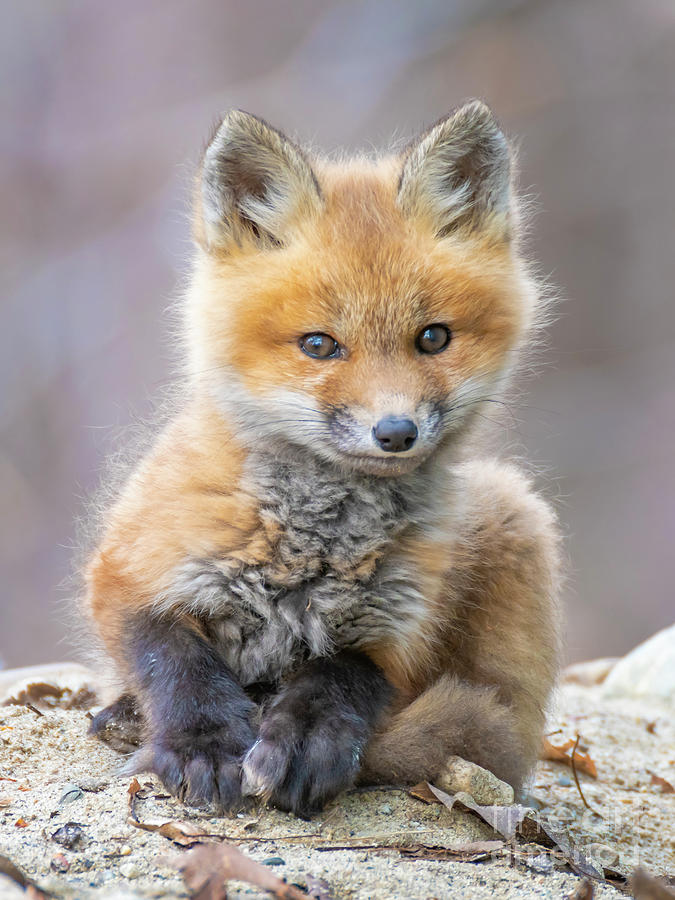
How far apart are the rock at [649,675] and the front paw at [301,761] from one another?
10.1 feet

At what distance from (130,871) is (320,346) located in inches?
57.3

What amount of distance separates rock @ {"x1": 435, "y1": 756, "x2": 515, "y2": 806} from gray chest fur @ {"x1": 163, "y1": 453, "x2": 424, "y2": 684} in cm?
42

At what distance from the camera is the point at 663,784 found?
4.12m

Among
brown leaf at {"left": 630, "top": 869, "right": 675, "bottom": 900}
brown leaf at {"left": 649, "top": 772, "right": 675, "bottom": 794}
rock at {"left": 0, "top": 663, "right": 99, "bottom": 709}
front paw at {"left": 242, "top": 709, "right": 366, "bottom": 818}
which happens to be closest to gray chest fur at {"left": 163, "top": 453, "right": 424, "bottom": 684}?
front paw at {"left": 242, "top": 709, "right": 366, "bottom": 818}

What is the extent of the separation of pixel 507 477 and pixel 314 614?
1278mm

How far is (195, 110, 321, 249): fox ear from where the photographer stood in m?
3.17

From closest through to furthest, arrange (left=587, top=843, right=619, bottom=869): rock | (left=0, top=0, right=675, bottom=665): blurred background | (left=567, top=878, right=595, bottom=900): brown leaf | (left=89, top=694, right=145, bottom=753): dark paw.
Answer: (left=567, top=878, right=595, bottom=900): brown leaf < (left=587, top=843, right=619, bottom=869): rock < (left=89, top=694, right=145, bottom=753): dark paw < (left=0, top=0, right=675, bottom=665): blurred background

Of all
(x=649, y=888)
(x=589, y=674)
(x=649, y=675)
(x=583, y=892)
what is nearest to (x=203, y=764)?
(x=583, y=892)

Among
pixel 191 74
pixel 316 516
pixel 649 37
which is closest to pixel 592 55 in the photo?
pixel 649 37

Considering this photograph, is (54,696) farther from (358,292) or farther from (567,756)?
(358,292)

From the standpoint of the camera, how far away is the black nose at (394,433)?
109 inches

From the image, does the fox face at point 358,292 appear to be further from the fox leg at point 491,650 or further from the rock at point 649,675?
the rock at point 649,675

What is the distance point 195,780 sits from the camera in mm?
2695

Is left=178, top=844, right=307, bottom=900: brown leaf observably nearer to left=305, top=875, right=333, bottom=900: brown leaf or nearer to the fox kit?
left=305, top=875, right=333, bottom=900: brown leaf
